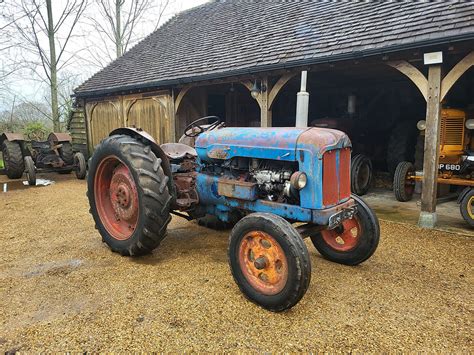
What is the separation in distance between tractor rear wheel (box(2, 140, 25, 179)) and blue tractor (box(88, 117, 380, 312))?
5.90 m

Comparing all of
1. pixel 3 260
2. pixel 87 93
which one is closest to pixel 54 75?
pixel 87 93

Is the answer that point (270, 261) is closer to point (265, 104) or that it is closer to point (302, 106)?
point (302, 106)

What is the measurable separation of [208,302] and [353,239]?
140 cm

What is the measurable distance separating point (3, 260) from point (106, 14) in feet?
56.9

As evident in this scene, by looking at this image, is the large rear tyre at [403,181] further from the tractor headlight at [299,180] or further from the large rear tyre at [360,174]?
the tractor headlight at [299,180]

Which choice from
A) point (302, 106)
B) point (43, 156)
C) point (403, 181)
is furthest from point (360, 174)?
point (43, 156)

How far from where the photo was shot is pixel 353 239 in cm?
296

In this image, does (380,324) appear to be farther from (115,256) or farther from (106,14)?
(106,14)

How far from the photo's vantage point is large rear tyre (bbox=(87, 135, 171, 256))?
2881mm

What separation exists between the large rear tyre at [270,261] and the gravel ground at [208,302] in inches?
5.0

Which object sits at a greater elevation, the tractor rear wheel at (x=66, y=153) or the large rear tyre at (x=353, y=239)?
the tractor rear wheel at (x=66, y=153)

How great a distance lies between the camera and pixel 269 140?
2.63m

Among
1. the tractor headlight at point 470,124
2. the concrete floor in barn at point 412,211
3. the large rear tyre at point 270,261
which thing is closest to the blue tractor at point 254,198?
the large rear tyre at point 270,261

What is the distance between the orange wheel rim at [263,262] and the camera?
2.21m
